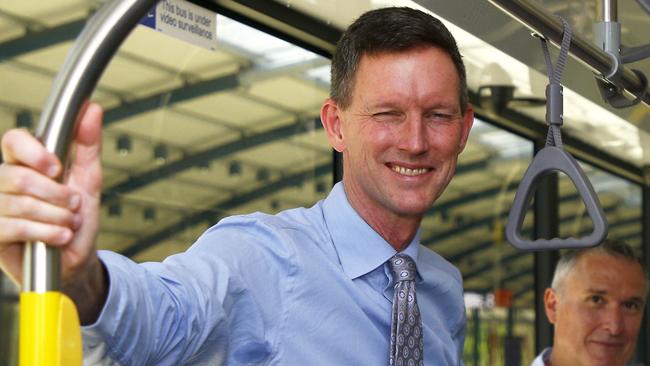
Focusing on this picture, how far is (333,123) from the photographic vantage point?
2.34 m

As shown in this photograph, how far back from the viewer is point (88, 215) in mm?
1270

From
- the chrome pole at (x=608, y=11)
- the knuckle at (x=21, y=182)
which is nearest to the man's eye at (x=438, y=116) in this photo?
the chrome pole at (x=608, y=11)

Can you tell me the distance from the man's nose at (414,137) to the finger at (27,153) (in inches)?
39.7

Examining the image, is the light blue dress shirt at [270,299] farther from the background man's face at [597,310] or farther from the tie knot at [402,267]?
the background man's face at [597,310]

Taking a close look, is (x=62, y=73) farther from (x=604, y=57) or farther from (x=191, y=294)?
(x=604, y=57)

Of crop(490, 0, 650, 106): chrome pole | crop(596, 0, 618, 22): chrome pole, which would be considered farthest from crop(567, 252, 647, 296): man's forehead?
crop(596, 0, 618, 22): chrome pole

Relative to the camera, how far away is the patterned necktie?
2.22m

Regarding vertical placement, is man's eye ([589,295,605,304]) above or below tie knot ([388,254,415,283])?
above

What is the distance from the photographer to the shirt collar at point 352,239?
223 centimetres

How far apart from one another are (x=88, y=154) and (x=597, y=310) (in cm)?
324

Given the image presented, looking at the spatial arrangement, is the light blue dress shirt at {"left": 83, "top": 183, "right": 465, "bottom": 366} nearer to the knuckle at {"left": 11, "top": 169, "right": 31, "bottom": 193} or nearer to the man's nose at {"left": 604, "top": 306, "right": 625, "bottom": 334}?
the knuckle at {"left": 11, "top": 169, "right": 31, "bottom": 193}

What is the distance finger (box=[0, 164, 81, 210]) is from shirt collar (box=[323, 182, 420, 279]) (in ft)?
3.54

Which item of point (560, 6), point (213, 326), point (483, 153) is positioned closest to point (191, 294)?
point (213, 326)

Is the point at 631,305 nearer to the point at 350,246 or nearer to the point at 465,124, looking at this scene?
the point at 465,124
